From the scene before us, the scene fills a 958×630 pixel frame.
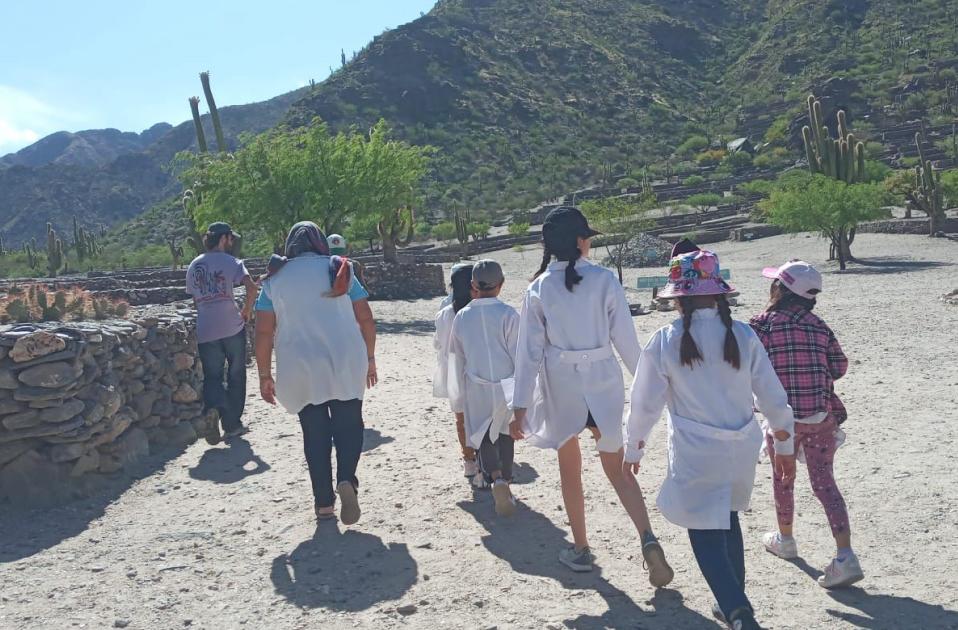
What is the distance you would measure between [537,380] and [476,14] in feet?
407

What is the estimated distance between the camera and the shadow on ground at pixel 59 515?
211 inches

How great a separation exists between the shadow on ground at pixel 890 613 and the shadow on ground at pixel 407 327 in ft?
43.0

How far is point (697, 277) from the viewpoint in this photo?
366 centimetres

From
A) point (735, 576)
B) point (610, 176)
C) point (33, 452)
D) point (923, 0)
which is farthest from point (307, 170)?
point (923, 0)

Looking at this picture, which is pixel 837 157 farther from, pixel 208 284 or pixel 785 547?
pixel 785 547

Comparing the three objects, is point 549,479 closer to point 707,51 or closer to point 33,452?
point 33,452

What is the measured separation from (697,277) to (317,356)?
2440 millimetres

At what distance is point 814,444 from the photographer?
4.35 meters

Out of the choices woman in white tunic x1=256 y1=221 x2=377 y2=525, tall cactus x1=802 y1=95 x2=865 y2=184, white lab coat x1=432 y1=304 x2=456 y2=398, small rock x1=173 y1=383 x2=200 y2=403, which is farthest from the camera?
tall cactus x1=802 y1=95 x2=865 y2=184

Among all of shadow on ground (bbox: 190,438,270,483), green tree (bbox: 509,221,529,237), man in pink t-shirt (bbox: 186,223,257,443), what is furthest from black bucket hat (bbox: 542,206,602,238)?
green tree (bbox: 509,221,529,237)

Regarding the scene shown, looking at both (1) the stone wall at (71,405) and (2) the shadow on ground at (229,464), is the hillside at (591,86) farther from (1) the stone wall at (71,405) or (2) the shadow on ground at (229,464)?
(1) the stone wall at (71,405)

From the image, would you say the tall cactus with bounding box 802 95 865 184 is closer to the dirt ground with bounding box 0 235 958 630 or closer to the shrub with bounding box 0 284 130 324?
the dirt ground with bounding box 0 235 958 630

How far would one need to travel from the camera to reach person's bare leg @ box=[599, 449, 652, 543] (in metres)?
Result: 4.12

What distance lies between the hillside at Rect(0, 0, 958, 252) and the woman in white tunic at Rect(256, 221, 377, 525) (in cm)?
6315
